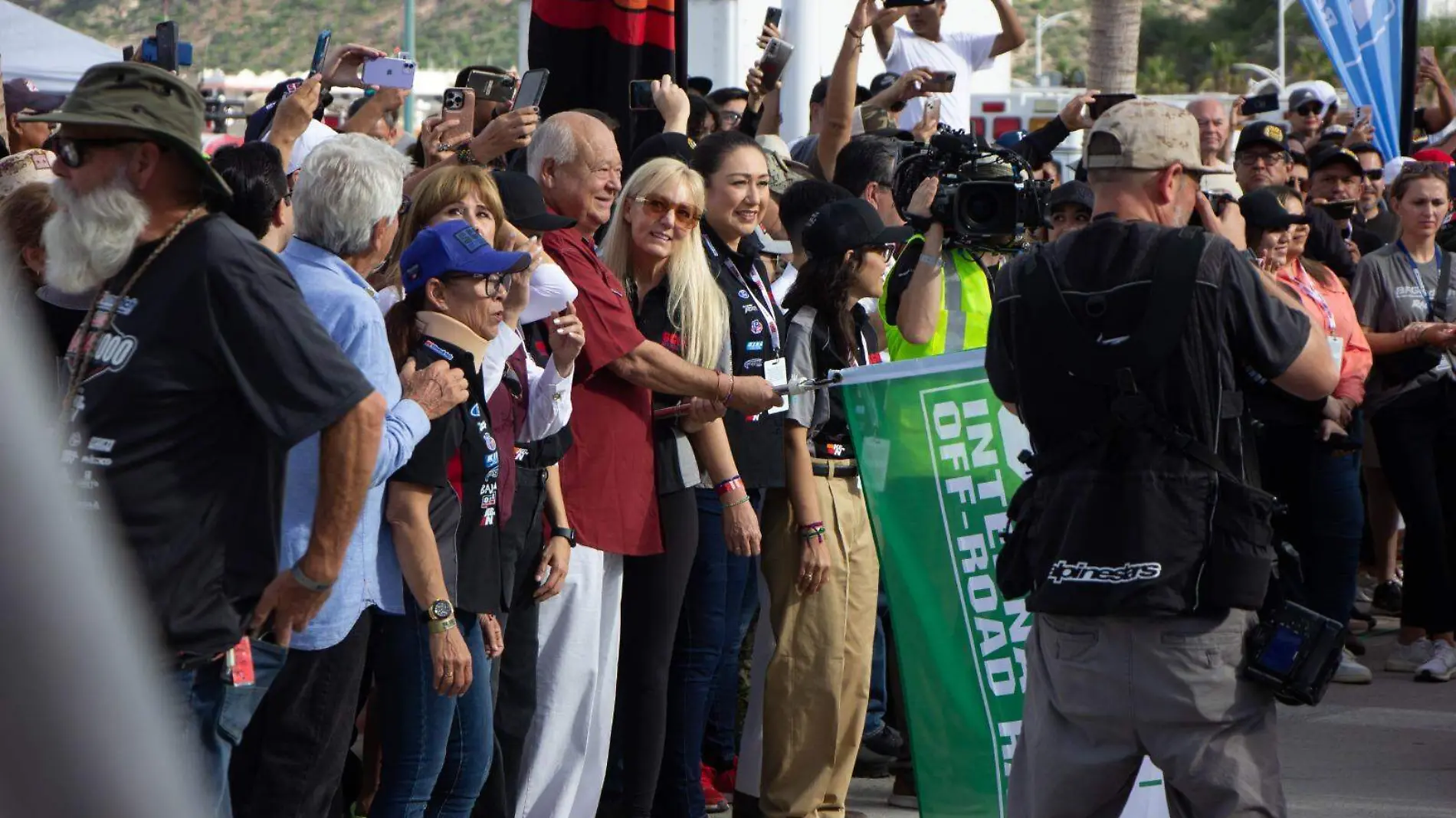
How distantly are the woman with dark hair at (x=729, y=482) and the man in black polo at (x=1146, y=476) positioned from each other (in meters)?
1.55

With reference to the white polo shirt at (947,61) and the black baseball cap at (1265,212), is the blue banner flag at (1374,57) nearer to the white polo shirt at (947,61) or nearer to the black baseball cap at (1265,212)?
the white polo shirt at (947,61)

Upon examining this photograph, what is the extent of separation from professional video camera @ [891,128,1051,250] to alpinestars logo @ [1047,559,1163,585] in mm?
1874

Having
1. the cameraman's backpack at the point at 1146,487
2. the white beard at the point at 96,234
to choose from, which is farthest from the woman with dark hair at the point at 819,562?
the white beard at the point at 96,234

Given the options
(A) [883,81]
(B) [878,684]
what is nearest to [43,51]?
(A) [883,81]

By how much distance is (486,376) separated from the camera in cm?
446

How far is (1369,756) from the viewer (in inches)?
277

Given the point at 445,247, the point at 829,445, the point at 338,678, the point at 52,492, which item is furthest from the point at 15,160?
the point at 52,492

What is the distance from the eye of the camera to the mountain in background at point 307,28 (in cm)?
5219

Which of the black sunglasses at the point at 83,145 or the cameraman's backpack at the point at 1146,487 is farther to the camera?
the cameraman's backpack at the point at 1146,487

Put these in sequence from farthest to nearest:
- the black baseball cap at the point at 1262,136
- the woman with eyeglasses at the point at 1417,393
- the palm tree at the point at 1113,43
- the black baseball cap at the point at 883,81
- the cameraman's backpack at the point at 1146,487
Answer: the palm tree at the point at 1113,43 → the black baseball cap at the point at 883,81 → the black baseball cap at the point at 1262,136 → the woman with eyeglasses at the point at 1417,393 → the cameraman's backpack at the point at 1146,487

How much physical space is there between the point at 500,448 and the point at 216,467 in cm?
134

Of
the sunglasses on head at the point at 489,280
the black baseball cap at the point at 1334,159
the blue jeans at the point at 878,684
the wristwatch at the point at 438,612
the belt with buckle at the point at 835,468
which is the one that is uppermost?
the sunglasses on head at the point at 489,280

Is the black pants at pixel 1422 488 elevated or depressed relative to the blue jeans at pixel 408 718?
depressed

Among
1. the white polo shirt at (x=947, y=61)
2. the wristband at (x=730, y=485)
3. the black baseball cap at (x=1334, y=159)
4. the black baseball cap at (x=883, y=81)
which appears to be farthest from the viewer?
the white polo shirt at (x=947, y=61)
